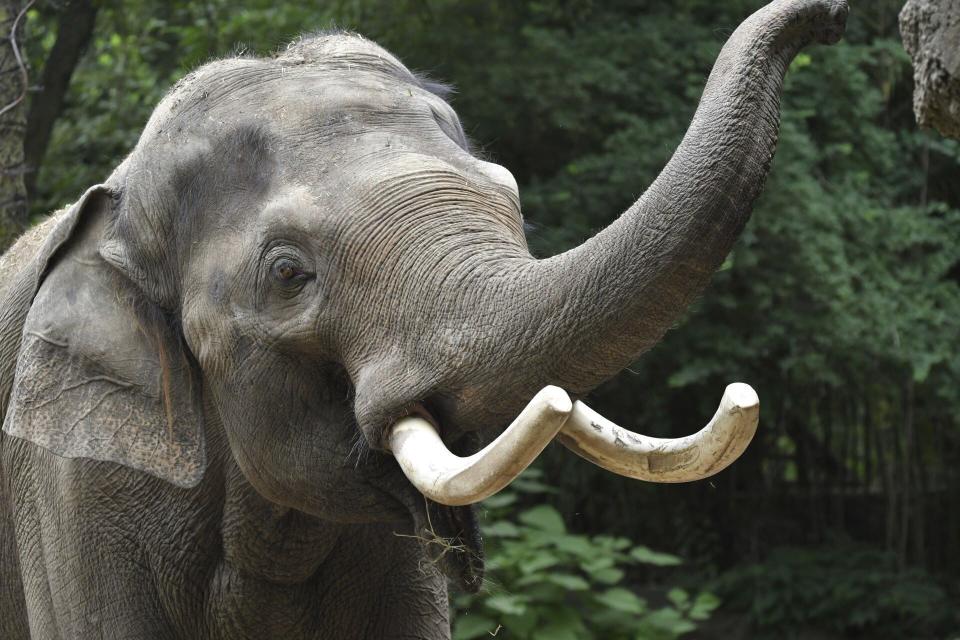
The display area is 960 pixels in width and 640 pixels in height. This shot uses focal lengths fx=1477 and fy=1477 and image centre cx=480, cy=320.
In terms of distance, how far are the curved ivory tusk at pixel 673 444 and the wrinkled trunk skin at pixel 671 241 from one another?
0.26 ft

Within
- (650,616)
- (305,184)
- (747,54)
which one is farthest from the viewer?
(650,616)

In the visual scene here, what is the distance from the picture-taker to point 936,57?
11.7ft

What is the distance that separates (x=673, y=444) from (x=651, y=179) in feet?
18.1

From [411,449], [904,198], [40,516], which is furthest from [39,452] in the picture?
[904,198]

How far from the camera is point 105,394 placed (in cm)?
325

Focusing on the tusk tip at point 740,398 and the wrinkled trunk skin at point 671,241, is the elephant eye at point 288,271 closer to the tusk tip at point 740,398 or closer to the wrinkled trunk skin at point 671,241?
the wrinkled trunk skin at point 671,241

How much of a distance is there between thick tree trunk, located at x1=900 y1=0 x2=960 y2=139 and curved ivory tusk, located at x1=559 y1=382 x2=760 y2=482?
1.47 m

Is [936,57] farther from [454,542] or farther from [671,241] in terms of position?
[454,542]

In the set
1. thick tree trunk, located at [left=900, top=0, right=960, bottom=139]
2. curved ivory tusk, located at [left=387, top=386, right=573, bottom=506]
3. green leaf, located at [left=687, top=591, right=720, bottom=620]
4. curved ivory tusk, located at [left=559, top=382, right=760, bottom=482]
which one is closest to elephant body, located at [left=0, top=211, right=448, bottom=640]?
curved ivory tusk, located at [left=387, top=386, right=573, bottom=506]

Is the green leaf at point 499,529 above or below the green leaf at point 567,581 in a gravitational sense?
above

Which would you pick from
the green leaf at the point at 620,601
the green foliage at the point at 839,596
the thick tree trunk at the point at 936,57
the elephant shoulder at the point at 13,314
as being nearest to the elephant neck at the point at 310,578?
the elephant shoulder at the point at 13,314

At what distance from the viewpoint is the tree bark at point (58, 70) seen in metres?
7.16

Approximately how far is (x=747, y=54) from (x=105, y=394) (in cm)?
161

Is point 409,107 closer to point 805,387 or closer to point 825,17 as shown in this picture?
point 825,17
